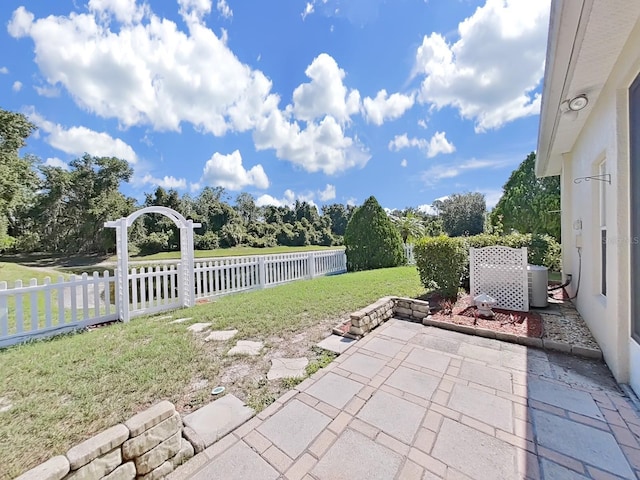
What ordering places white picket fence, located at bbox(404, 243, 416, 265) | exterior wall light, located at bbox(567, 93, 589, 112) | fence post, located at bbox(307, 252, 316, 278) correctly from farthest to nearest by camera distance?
white picket fence, located at bbox(404, 243, 416, 265), fence post, located at bbox(307, 252, 316, 278), exterior wall light, located at bbox(567, 93, 589, 112)

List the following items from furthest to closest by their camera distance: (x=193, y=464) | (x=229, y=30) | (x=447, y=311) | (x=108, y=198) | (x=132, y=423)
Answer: (x=108, y=198), (x=229, y=30), (x=447, y=311), (x=193, y=464), (x=132, y=423)

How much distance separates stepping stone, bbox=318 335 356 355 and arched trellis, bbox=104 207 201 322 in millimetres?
3885

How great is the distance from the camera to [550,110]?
12.7ft

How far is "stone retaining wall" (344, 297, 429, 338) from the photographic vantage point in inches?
153

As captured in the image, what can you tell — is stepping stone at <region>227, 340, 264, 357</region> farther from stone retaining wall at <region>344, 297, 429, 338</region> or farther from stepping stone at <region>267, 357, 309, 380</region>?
stone retaining wall at <region>344, 297, 429, 338</region>

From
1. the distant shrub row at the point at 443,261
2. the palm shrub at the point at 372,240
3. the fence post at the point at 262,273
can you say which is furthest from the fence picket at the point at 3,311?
the palm shrub at the point at 372,240

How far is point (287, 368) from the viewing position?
119 inches

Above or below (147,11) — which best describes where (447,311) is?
below

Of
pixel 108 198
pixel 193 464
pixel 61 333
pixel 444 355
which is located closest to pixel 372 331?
pixel 444 355

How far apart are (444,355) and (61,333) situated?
19.6 feet

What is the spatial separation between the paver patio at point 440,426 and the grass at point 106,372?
0.52 meters

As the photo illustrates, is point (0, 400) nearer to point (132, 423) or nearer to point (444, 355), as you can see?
point (132, 423)

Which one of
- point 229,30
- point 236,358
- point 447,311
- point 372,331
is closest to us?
point 236,358

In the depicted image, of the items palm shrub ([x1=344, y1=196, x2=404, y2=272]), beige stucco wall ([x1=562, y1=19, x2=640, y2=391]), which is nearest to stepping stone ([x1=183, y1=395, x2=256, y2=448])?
beige stucco wall ([x1=562, y1=19, x2=640, y2=391])
